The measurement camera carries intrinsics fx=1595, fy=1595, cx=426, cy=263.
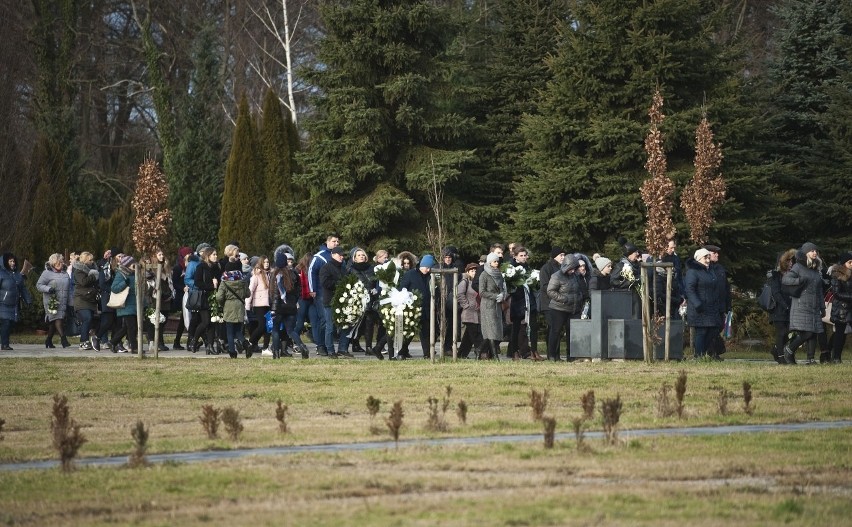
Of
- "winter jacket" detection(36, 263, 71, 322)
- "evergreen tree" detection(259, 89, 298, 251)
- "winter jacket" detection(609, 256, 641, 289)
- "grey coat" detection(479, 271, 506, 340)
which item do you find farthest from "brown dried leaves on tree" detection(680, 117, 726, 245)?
"evergreen tree" detection(259, 89, 298, 251)

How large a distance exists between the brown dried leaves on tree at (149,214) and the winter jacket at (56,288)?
189 inches

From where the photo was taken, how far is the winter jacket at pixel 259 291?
87.0 feet

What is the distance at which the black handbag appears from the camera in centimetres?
2800

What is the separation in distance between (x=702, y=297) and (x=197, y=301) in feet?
29.1

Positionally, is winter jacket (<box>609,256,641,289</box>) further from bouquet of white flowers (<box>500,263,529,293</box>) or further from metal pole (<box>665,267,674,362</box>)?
metal pole (<box>665,267,674,362</box>)

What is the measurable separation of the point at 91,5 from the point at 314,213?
22.4 meters

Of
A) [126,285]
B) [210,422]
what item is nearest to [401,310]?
[126,285]

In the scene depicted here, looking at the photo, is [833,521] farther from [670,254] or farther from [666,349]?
[670,254]

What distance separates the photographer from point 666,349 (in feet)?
81.8

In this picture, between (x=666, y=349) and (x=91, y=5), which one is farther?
(x=91, y=5)

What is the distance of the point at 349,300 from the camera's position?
88.4 ft

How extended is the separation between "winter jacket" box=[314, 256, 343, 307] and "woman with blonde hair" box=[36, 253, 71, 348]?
6650 mm

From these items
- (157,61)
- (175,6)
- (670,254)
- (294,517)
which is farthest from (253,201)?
(294,517)

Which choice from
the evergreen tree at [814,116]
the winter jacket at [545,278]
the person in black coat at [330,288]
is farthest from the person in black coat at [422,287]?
A: the evergreen tree at [814,116]
